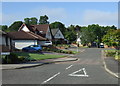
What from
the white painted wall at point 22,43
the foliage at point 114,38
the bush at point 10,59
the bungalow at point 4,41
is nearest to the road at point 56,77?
the bush at point 10,59

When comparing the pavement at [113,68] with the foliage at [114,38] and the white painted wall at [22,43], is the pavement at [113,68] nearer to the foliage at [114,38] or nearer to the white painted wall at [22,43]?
the foliage at [114,38]

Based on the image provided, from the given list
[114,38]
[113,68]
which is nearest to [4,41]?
[113,68]

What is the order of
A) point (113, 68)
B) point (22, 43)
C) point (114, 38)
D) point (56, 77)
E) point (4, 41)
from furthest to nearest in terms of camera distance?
point (22, 43) → point (114, 38) → point (4, 41) → point (113, 68) → point (56, 77)

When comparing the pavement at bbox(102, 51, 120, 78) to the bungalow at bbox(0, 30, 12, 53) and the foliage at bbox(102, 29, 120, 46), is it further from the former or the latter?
the foliage at bbox(102, 29, 120, 46)

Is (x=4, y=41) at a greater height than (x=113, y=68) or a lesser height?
greater

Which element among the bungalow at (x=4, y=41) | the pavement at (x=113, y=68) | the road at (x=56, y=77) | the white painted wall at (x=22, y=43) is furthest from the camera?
the white painted wall at (x=22, y=43)

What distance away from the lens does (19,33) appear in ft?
166

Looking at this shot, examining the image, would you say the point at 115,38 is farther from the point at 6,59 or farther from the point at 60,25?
the point at 60,25

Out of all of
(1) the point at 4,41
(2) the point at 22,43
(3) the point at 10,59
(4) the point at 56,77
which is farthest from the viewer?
(2) the point at 22,43

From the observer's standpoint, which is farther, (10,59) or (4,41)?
(4,41)

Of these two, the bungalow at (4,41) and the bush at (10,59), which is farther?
the bungalow at (4,41)

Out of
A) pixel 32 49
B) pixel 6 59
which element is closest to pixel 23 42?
pixel 32 49

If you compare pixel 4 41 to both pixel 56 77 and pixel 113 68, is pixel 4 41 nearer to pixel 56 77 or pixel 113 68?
pixel 113 68

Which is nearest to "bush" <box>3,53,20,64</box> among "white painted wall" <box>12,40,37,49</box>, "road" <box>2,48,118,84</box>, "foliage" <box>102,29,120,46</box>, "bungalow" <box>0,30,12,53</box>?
"bungalow" <box>0,30,12,53</box>
